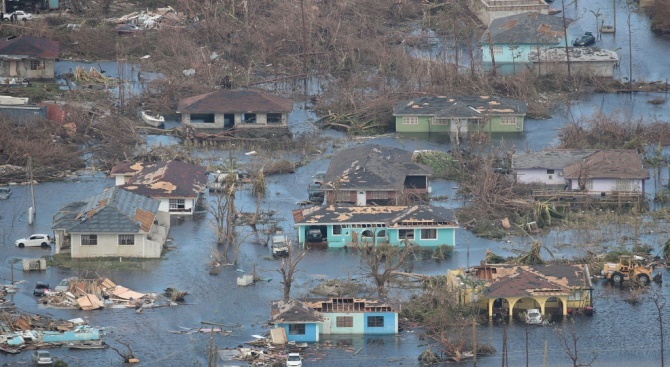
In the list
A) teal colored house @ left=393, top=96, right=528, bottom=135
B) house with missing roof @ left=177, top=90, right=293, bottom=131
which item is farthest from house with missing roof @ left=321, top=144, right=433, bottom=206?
house with missing roof @ left=177, top=90, right=293, bottom=131

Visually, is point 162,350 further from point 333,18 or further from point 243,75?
point 333,18

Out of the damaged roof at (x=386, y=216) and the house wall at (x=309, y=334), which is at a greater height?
the damaged roof at (x=386, y=216)

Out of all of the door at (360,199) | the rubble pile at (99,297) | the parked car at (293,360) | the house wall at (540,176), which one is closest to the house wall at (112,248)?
the rubble pile at (99,297)

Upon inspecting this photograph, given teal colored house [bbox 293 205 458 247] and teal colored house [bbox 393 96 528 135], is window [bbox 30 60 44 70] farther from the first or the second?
teal colored house [bbox 293 205 458 247]

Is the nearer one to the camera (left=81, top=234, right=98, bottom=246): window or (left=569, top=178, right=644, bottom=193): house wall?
(left=81, top=234, right=98, bottom=246): window

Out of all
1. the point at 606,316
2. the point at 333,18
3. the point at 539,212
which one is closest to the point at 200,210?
the point at 539,212

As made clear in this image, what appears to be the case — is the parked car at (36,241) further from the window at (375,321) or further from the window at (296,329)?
the window at (375,321)

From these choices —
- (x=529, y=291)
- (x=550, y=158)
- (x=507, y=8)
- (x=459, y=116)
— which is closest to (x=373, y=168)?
(x=550, y=158)
